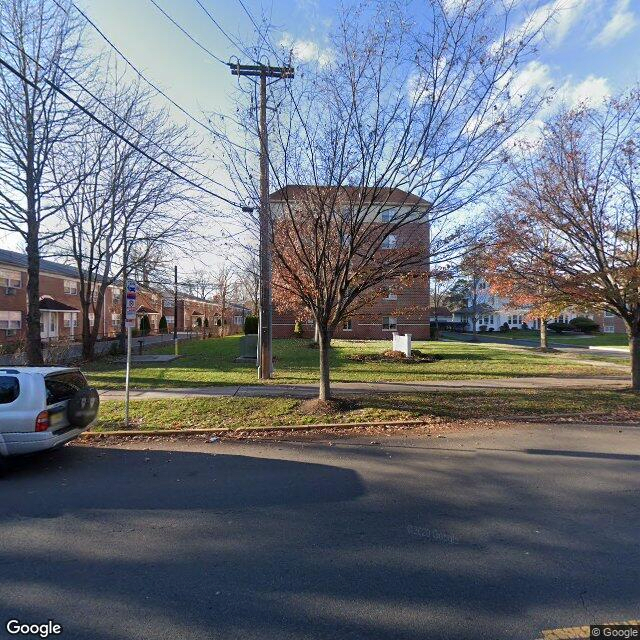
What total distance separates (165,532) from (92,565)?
678 millimetres

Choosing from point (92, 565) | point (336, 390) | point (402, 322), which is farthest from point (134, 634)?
point (402, 322)

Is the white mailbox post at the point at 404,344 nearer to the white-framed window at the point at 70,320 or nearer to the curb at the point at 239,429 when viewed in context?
the curb at the point at 239,429

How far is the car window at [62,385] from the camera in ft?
19.4

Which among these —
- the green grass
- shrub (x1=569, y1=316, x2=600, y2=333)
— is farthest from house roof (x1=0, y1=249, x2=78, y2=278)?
shrub (x1=569, y1=316, x2=600, y2=333)

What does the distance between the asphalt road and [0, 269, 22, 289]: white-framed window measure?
3081cm

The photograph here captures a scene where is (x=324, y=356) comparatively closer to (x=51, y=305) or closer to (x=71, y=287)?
(x=51, y=305)

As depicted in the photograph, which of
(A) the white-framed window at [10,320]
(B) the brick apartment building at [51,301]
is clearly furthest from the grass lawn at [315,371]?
(A) the white-framed window at [10,320]

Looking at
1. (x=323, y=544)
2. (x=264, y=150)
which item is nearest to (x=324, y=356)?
(x=264, y=150)

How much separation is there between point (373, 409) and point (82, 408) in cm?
526

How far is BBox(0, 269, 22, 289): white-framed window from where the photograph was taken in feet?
99.8

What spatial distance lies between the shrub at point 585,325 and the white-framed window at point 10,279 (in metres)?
61.7

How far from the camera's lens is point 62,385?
6.23m

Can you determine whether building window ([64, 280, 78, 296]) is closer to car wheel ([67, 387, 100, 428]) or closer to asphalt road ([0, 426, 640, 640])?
car wheel ([67, 387, 100, 428])

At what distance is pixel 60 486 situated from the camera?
5168mm
